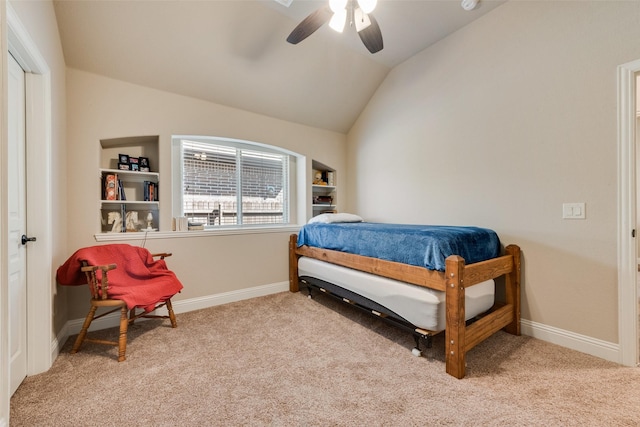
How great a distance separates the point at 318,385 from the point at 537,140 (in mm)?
2515

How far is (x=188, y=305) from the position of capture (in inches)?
107

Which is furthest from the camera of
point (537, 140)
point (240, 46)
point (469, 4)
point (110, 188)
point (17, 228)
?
point (240, 46)

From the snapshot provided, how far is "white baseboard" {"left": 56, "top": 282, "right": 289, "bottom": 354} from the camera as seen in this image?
2076 mm

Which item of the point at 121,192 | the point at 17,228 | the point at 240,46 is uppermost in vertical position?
the point at 240,46

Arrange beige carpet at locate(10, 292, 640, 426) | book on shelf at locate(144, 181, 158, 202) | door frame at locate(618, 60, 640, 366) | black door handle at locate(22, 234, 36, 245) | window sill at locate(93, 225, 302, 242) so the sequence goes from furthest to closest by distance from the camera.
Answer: book on shelf at locate(144, 181, 158, 202)
window sill at locate(93, 225, 302, 242)
door frame at locate(618, 60, 640, 366)
black door handle at locate(22, 234, 36, 245)
beige carpet at locate(10, 292, 640, 426)

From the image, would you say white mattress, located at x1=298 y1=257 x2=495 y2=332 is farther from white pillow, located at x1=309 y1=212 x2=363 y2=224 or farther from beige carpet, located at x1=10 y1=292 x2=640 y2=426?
white pillow, located at x1=309 y1=212 x2=363 y2=224

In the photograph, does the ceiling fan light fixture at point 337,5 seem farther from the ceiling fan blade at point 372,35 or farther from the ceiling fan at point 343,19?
the ceiling fan blade at point 372,35

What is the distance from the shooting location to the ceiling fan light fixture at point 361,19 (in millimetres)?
1776

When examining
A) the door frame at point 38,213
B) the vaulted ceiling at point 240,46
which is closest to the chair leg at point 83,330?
the door frame at point 38,213

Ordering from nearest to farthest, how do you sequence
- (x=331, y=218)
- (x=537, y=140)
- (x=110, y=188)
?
(x=537, y=140) → (x=110, y=188) → (x=331, y=218)

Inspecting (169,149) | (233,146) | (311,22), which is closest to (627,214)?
(311,22)

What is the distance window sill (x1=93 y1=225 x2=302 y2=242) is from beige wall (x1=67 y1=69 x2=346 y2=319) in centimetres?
5

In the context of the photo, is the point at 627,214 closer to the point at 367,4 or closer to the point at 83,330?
the point at 367,4

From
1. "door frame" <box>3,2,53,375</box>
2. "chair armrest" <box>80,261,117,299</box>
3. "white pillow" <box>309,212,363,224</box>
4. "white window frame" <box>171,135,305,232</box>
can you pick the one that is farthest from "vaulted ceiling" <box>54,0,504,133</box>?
"chair armrest" <box>80,261,117,299</box>
